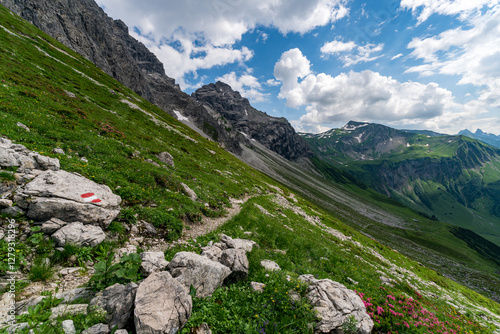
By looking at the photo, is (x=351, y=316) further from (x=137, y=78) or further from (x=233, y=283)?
(x=137, y=78)


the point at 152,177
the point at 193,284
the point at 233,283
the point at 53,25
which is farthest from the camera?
the point at 53,25

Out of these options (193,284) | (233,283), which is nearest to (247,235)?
(233,283)

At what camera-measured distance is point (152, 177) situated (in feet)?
55.0

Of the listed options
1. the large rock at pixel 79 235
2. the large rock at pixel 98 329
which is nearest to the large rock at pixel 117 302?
the large rock at pixel 98 329

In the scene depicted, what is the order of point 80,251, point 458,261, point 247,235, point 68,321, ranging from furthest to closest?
point 458,261 → point 247,235 → point 80,251 → point 68,321

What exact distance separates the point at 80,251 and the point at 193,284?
508 cm

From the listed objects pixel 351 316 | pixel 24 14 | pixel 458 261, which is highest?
pixel 24 14

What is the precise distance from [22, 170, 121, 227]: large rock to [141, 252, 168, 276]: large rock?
3.94 m

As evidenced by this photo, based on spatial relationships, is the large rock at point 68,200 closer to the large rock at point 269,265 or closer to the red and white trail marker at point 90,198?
the red and white trail marker at point 90,198

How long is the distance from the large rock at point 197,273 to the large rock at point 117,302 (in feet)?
5.58

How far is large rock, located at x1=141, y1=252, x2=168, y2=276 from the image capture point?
22.8 feet

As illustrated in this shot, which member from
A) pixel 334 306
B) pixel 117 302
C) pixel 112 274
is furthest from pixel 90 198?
pixel 334 306

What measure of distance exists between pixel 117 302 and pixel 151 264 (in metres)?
1.69

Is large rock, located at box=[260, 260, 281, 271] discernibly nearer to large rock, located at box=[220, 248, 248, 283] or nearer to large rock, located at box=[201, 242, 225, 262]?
large rock, located at box=[220, 248, 248, 283]
